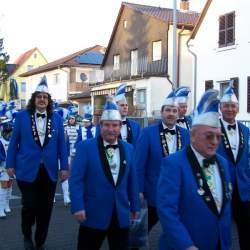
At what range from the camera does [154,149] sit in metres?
6.25

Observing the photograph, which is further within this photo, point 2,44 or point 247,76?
point 2,44

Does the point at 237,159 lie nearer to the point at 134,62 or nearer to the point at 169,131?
the point at 169,131

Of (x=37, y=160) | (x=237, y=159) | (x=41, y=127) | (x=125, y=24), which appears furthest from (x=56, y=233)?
(x=125, y=24)

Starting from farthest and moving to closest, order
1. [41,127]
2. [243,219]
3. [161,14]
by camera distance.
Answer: [161,14] → [41,127] → [243,219]

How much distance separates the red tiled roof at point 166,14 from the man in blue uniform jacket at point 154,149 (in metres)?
25.6

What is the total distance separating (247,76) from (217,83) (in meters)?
2.46

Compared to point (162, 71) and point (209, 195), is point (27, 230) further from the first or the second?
point (162, 71)

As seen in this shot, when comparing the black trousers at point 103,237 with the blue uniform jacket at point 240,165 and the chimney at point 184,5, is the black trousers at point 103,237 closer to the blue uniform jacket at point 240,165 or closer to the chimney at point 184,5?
the blue uniform jacket at point 240,165

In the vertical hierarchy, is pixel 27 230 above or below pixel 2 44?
below

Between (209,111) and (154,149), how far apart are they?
7.98 ft

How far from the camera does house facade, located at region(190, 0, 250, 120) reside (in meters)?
23.2

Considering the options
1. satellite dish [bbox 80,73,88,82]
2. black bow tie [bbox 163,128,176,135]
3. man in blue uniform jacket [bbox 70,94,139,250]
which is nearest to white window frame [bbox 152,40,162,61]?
satellite dish [bbox 80,73,88,82]

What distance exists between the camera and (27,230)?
6805mm

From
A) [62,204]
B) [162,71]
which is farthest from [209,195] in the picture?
[162,71]
